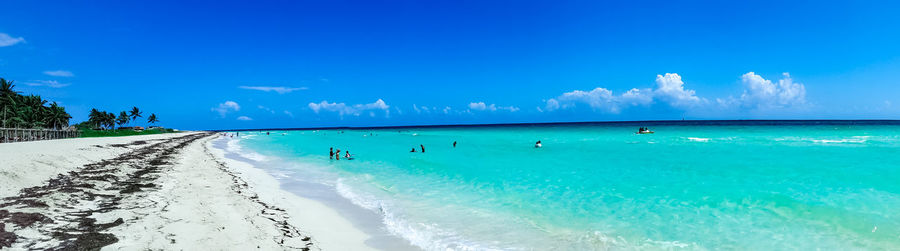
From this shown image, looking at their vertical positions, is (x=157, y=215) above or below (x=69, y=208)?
below

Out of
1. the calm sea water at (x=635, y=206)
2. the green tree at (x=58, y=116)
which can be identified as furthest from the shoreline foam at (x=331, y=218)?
the green tree at (x=58, y=116)

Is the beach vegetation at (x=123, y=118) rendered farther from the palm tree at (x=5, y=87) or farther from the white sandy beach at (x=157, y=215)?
the white sandy beach at (x=157, y=215)

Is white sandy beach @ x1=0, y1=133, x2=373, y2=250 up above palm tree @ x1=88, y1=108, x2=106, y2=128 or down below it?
below

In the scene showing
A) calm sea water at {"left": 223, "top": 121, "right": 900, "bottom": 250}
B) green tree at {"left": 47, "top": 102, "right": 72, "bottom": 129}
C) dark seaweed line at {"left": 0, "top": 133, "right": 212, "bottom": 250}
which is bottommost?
calm sea water at {"left": 223, "top": 121, "right": 900, "bottom": 250}

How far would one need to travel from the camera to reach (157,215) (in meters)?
8.25

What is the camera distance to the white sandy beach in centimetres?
662

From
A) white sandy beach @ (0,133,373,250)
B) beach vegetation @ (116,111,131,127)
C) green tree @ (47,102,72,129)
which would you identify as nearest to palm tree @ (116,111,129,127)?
beach vegetation @ (116,111,131,127)

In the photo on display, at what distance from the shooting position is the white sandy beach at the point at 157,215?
662 centimetres

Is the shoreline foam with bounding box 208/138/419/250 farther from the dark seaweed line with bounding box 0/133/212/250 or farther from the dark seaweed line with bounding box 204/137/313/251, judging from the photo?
the dark seaweed line with bounding box 0/133/212/250

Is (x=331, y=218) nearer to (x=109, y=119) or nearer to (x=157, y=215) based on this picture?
(x=157, y=215)

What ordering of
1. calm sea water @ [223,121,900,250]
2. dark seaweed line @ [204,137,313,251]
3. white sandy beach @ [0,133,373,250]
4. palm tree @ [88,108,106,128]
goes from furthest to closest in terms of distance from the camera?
palm tree @ [88,108,106,128] → calm sea water @ [223,121,900,250] → dark seaweed line @ [204,137,313,251] → white sandy beach @ [0,133,373,250]

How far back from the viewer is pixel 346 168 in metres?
→ 22.7

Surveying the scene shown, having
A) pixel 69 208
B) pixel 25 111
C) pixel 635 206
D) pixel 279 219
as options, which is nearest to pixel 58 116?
pixel 25 111

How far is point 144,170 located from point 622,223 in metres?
19.1
